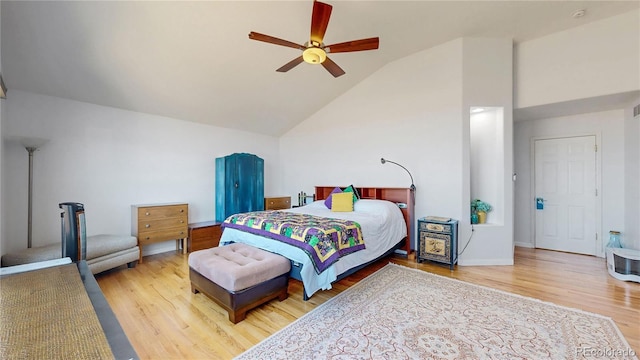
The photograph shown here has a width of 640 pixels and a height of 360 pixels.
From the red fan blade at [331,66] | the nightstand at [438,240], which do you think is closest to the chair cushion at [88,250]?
the red fan blade at [331,66]

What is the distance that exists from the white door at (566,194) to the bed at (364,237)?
8.42ft

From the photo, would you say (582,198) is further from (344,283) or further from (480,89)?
(344,283)

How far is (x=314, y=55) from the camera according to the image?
2.59 meters

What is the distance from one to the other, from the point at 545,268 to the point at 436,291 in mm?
2031

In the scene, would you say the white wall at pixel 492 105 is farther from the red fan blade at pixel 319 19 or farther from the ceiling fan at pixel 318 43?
the red fan blade at pixel 319 19

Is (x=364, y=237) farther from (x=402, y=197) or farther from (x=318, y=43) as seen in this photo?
(x=318, y=43)

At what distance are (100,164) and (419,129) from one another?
5128mm

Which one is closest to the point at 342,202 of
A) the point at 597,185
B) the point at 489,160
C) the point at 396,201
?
the point at 396,201

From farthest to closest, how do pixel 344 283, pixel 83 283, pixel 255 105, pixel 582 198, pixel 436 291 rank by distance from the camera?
pixel 255 105, pixel 582 198, pixel 344 283, pixel 436 291, pixel 83 283

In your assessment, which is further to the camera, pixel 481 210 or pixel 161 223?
pixel 161 223

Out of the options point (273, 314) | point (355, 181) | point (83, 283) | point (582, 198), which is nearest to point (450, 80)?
point (355, 181)

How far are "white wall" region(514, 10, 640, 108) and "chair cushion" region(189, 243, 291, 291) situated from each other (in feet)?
14.3

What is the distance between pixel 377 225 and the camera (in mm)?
3393

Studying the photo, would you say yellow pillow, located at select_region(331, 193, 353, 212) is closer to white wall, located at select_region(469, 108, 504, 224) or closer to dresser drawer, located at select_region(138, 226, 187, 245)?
white wall, located at select_region(469, 108, 504, 224)
